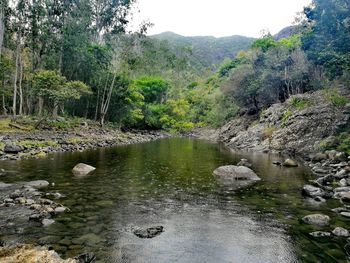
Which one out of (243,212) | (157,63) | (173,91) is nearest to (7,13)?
(243,212)

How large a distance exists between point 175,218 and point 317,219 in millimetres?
5331

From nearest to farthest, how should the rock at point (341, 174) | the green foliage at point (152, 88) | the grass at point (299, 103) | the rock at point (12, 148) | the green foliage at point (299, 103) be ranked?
the rock at point (341, 174) < the rock at point (12, 148) < the grass at point (299, 103) < the green foliage at point (299, 103) < the green foliage at point (152, 88)

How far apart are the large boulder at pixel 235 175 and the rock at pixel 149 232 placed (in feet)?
31.6

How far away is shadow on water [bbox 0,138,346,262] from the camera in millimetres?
9625

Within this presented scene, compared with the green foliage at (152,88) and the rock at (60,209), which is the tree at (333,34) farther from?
the green foliage at (152,88)

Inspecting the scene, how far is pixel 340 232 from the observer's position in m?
11.0

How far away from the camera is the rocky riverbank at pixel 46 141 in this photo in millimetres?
27234

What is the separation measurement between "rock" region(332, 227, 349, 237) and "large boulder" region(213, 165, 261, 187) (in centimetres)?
890

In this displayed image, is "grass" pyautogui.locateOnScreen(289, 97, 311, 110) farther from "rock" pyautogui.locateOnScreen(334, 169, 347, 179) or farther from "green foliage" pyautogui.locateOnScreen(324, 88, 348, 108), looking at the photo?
"rock" pyautogui.locateOnScreen(334, 169, 347, 179)

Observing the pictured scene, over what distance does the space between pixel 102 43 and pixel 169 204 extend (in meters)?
50.6

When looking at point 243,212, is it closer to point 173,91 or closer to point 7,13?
point 7,13

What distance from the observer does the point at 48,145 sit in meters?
32.7

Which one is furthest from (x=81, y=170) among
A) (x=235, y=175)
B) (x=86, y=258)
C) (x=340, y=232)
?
(x=340, y=232)

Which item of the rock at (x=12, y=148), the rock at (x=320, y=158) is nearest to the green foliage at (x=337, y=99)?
the rock at (x=320, y=158)
